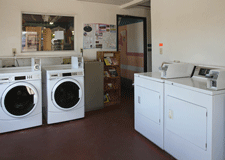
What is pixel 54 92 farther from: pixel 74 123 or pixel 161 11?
pixel 161 11

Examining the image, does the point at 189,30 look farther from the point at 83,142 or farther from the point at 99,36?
the point at 83,142

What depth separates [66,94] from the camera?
11.8 feet

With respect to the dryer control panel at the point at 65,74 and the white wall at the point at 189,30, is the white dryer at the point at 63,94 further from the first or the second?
the white wall at the point at 189,30

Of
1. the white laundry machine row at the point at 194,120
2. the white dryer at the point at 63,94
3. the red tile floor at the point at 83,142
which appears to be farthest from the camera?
the white dryer at the point at 63,94

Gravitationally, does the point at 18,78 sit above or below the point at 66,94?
above

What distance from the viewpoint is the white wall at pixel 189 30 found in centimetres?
A: 273

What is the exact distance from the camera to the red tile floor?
2.48 metres

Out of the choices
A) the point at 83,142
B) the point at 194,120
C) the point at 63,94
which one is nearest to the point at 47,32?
the point at 63,94

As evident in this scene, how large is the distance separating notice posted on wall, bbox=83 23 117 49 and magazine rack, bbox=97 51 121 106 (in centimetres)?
26

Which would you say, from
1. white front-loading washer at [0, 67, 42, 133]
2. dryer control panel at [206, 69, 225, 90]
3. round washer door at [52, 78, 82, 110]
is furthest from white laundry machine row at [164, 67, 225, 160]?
white front-loading washer at [0, 67, 42, 133]

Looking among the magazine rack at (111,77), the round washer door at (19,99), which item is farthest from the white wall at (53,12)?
the round washer door at (19,99)

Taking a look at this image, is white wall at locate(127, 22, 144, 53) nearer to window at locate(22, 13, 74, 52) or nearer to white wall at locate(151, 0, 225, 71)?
white wall at locate(151, 0, 225, 71)

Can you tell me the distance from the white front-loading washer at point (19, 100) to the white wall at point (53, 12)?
91 cm

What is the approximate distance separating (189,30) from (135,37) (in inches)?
117
